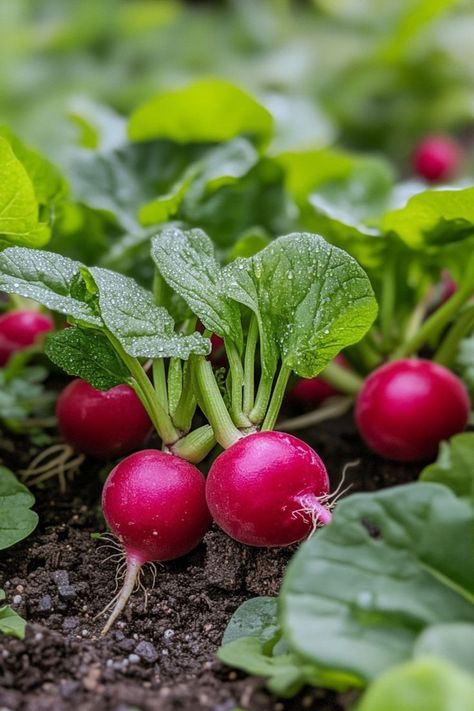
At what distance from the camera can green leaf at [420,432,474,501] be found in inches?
50.1

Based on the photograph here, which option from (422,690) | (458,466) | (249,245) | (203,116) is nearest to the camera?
(422,690)

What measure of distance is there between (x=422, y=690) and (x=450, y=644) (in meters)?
0.12

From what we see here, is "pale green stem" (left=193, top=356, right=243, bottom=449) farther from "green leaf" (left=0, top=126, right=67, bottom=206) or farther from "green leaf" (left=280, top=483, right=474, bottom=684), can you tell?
"green leaf" (left=0, top=126, right=67, bottom=206)

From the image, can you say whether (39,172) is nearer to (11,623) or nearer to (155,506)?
(155,506)

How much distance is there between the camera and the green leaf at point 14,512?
5.16ft

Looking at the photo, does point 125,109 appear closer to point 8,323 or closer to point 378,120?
point 378,120

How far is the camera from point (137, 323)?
56.6 inches

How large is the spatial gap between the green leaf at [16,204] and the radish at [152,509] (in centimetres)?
56

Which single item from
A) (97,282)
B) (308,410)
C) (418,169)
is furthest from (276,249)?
(418,169)

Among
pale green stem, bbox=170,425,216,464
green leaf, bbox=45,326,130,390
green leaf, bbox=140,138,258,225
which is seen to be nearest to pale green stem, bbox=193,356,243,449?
pale green stem, bbox=170,425,216,464

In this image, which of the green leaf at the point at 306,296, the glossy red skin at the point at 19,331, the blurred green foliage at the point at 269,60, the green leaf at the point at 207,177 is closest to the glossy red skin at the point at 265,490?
the green leaf at the point at 306,296

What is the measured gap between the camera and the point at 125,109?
419 cm

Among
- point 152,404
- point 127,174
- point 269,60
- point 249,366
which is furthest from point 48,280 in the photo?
point 269,60

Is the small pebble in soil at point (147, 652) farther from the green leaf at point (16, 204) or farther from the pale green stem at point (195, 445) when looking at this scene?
the green leaf at point (16, 204)
